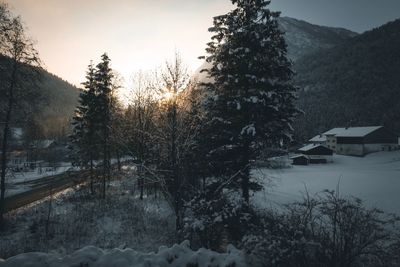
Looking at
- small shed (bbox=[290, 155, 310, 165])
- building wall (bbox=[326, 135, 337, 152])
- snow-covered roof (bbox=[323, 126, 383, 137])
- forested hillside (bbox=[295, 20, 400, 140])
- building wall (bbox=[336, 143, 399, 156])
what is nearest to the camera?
small shed (bbox=[290, 155, 310, 165])

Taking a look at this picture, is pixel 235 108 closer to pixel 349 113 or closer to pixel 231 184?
pixel 231 184

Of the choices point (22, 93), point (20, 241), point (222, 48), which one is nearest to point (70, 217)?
point (20, 241)

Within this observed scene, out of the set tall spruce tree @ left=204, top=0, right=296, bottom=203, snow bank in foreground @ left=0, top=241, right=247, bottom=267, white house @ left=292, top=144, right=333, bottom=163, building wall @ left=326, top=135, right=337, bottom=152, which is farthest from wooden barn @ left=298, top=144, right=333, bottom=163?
snow bank in foreground @ left=0, top=241, right=247, bottom=267

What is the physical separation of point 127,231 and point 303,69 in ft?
594

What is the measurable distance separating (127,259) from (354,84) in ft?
510

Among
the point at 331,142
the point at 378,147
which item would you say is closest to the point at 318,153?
the point at 331,142

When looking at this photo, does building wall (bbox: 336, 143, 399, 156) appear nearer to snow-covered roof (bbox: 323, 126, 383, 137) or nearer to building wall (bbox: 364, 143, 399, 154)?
building wall (bbox: 364, 143, 399, 154)

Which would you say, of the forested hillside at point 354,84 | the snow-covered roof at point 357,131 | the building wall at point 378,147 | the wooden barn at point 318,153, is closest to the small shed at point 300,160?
the wooden barn at point 318,153

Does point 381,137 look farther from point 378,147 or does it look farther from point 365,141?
point 365,141

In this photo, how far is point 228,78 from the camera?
1539 centimetres

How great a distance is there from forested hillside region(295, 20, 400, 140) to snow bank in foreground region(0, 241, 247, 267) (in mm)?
82252

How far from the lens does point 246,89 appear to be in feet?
50.2

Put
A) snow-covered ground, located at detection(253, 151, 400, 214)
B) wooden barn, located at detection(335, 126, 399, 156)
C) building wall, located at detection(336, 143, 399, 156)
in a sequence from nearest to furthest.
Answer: snow-covered ground, located at detection(253, 151, 400, 214) < building wall, located at detection(336, 143, 399, 156) < wooden barn, located at detection(335, 126, 399, 156)

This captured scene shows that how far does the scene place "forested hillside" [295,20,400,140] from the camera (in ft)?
349
